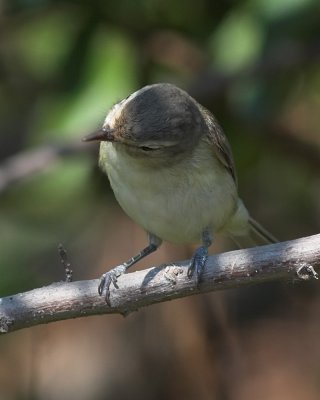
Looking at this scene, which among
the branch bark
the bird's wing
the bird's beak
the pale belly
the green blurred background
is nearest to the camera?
the branch bark

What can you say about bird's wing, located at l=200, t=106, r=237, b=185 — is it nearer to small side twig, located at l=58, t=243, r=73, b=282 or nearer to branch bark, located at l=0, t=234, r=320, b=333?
branch bark, located at l=0, t=234, r=320, b=333

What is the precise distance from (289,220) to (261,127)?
1.29 meters

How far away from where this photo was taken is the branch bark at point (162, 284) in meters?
3.73

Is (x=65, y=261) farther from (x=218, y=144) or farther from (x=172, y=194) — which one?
(x=218, y=144)

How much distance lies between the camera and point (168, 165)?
4531mm

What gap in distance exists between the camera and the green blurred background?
5.73m

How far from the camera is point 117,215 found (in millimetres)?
7203

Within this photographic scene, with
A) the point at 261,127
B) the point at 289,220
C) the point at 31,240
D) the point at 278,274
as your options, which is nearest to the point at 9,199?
the point at 31,240

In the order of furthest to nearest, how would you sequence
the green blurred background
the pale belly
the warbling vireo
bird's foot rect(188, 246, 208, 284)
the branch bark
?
the green blurred background, the pale belly, the warbling vireo, bird's foot rect(188, 246, 208, 284), the branch bark

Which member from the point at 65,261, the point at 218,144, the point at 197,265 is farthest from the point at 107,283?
the point at 218,144

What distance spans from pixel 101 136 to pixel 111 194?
2004 millimetres

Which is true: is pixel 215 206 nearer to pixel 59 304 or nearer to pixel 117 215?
pixel 59 304

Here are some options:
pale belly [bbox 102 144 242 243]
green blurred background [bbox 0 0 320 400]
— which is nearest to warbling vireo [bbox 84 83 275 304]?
pale belly [bbox 102 144 242 243]

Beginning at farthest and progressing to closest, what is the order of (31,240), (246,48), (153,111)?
(31,240)
(246,48)
(153,111)
